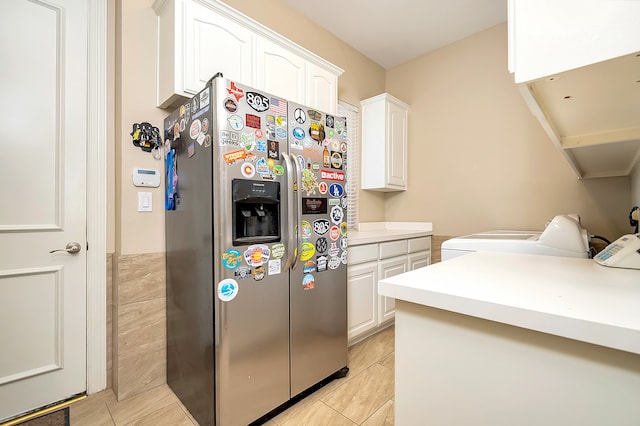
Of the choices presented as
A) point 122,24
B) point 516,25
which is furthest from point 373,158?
point 516,25

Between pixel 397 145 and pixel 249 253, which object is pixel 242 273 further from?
pixel 397 145

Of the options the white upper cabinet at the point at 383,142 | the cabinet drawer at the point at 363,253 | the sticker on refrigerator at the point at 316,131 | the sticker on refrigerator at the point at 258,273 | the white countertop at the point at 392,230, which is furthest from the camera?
the white upper cabinet at the point at 383,142

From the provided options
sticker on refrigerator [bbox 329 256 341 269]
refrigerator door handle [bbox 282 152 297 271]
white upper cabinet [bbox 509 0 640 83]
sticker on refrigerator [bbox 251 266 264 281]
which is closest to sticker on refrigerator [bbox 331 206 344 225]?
sticker on refrigerator [bbox 329 256 341 269]

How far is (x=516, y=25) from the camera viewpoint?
0.63 m

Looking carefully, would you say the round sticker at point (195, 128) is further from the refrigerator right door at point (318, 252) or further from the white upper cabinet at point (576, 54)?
the white upper cabinet at point (576, 54)

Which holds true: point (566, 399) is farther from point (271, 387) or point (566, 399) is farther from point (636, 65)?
point (271, 387)

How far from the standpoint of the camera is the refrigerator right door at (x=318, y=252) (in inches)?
63.4

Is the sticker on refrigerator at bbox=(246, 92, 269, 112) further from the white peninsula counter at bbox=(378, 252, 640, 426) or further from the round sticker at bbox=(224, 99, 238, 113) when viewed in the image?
the white peninsula counter at bbox=(378, 252, 640, 426)

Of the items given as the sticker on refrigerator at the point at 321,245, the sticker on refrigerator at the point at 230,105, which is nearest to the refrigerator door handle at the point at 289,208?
the sticker on refrigerator at the point at 321,245

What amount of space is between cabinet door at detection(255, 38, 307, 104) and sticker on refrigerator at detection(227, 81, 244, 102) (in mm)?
608

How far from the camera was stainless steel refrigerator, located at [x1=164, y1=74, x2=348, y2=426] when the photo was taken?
133 cm

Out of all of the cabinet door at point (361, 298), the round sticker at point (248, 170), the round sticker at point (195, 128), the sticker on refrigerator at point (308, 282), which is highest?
the round sticker at point (195, 128)

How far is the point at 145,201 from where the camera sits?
5.76 ft

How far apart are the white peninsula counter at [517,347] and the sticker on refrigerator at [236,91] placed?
1110 millimetres
